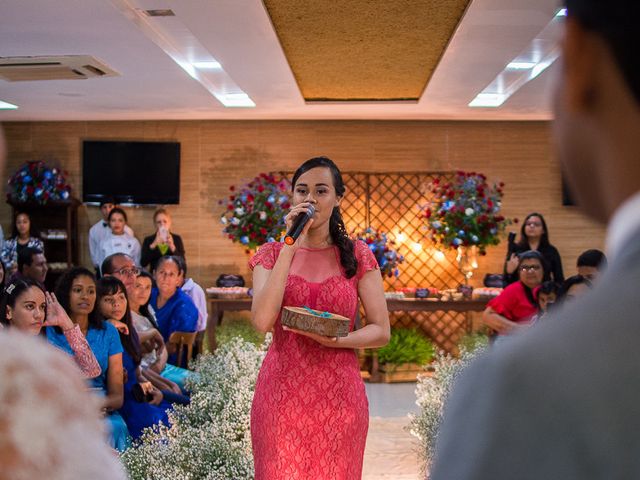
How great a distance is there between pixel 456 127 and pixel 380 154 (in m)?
0.98

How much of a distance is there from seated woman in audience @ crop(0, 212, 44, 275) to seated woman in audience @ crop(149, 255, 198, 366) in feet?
8.22

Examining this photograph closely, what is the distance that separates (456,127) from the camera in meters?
10.3

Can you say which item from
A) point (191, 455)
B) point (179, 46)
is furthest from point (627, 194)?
point (179, 46)

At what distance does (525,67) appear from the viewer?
→ 24.1 feet

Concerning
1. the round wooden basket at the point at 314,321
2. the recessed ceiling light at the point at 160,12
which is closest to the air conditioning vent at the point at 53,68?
the recessed ceiling light at the point at 160,12

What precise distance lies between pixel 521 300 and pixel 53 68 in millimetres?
4229

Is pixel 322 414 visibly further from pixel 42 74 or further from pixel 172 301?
pixel 42 74

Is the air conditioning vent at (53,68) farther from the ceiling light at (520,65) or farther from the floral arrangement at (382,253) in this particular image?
the ceiling light at (520,65)

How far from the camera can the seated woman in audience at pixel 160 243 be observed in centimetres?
940

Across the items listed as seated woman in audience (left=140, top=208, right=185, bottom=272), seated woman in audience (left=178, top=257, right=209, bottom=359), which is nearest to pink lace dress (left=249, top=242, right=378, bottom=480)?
seated woman in audience (left=178, top=257, right=209, bottom=359)

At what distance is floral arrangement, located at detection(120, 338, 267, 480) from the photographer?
3.66 meters

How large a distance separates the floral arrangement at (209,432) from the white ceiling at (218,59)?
2.17 m

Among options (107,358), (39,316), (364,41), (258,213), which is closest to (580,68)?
(39,316)

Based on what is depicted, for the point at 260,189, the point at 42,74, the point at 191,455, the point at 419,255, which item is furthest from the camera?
the point at 419,255
